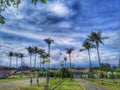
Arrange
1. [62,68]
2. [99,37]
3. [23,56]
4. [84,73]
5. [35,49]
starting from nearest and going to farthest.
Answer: [99,37]
[62,68]
[84,73]
[35,49]
[23,56]

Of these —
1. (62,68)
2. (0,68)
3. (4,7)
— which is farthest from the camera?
(0,68)

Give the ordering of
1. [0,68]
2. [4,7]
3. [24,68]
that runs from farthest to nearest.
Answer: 1. [24,68]
2. [0,68]
3. [4,7]

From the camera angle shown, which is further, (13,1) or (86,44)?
(86,44)

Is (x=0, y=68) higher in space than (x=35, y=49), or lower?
lower

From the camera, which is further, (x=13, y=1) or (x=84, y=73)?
(x=84, y=73)

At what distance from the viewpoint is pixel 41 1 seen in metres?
7.93

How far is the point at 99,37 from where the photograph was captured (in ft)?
245

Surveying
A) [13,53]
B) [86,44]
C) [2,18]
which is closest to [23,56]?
[13,53]

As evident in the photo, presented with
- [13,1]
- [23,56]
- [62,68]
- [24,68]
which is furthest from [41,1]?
[23,56]

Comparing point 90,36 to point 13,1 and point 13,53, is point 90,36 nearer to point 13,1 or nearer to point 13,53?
point 13,1

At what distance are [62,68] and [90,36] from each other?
3806cm

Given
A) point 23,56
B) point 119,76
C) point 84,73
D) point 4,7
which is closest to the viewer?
point 4,7

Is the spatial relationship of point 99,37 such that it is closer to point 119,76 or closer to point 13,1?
point 119,76

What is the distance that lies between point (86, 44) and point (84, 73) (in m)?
39.5
